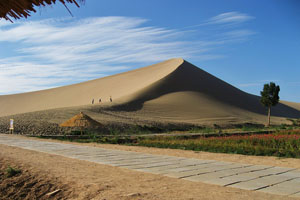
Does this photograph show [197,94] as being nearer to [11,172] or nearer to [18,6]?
[11,172]

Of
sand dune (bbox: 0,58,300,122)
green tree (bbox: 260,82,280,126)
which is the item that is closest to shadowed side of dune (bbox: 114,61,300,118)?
sand dune (bbox: 0,58,300,122)

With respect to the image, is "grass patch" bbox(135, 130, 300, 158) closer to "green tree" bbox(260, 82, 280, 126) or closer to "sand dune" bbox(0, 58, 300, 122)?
"green tree" bbox(260, 82, 280, 126)

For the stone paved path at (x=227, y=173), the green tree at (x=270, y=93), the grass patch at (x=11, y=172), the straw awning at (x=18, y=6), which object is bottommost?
the grass patch at (x=11, y=172)

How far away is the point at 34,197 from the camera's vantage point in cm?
595

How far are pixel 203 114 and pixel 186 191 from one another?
3887 cm

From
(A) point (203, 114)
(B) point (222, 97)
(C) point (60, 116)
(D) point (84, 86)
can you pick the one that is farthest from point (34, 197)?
(D) point (84, 86)

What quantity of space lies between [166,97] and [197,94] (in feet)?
22.1

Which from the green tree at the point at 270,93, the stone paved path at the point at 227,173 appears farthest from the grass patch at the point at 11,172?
the green tree at the point at 270,93

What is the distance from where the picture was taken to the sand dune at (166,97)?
1711 inches

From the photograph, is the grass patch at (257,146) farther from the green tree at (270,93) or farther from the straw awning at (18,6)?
the green tree at (270,93)

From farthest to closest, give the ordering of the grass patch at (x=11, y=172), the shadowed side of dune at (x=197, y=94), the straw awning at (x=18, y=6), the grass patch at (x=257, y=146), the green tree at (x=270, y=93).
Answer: the shadowed side of dune at (x=197, y=94) < the green tree at (x=270, y=93) < the grass patch at (x=257, y=146) < the grass patch at (x=11, y=172) < the straw awning at (x=18, y=6)

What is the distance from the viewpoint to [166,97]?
1943 inches

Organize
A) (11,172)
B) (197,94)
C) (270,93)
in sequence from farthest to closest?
(197,94), (270,93), (11,172)

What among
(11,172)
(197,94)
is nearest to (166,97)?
(197,94)
